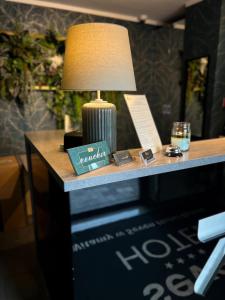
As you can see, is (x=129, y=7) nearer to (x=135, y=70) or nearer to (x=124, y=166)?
(x=135, y=70)

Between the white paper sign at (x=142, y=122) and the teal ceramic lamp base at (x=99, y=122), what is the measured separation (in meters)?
0.10

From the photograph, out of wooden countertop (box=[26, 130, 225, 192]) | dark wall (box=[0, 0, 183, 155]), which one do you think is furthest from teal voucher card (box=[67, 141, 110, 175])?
dark wall (box=[0, 0, 183, 155])

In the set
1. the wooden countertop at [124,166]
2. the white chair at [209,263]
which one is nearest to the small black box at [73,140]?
the wooden countertop at [124,166]

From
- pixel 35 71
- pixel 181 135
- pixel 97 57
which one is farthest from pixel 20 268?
pixel 35 71

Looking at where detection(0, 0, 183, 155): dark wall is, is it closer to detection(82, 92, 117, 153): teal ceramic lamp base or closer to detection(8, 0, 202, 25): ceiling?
detection(8, 0, 202, 25): ceiling

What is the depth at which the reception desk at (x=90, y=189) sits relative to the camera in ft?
2.76

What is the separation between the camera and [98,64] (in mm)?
892

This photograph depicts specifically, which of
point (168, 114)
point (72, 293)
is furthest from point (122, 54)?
point (168, 114)

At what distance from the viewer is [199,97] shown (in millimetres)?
3033

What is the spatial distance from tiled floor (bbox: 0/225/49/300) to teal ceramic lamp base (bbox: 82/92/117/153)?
1198 mm

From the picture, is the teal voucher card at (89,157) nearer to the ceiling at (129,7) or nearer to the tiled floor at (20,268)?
the tiled floor at (20,268)

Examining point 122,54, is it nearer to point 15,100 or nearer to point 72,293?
point 72,293

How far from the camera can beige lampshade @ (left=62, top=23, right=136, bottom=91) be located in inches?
35.0

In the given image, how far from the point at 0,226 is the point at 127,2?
2941 mm
